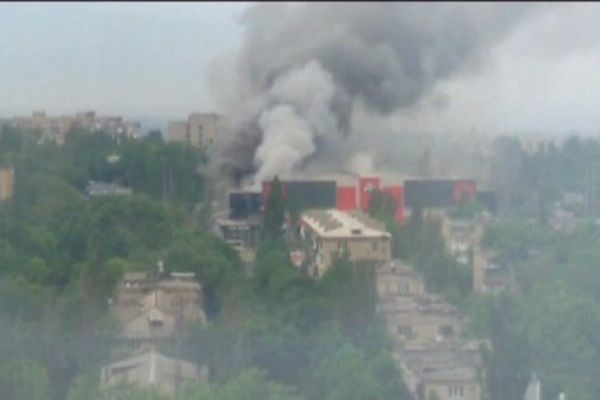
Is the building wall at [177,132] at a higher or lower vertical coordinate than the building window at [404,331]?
higher

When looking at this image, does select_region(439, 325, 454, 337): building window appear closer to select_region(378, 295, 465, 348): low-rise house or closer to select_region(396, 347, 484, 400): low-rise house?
select_region(378, 295, 465, 348): low-rise house

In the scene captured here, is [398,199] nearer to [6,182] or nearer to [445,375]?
[6,182]

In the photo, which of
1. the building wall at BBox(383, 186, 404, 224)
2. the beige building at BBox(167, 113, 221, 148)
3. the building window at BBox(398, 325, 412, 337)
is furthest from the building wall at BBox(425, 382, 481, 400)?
the beige building at BBox(167, 113, 221, 148)

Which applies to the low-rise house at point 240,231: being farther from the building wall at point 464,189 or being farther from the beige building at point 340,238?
the building wall at point 464,189

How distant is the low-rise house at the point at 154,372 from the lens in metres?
4.50

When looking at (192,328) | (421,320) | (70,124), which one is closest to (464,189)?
(70,124)

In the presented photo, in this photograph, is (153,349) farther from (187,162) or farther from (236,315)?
(187,162)

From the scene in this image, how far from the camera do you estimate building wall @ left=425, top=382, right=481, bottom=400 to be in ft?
15.2

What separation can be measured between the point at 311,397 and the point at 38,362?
80cm

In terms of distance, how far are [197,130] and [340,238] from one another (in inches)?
103

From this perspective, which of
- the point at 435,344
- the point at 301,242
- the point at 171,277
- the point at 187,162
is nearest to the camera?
the point at 435,344

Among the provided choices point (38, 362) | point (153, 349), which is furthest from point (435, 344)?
point (38, 362)

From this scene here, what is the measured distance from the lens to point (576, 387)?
4.58 meters

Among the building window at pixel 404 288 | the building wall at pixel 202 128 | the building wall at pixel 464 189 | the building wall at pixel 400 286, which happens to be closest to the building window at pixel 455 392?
the building wall at pixel 400 286
